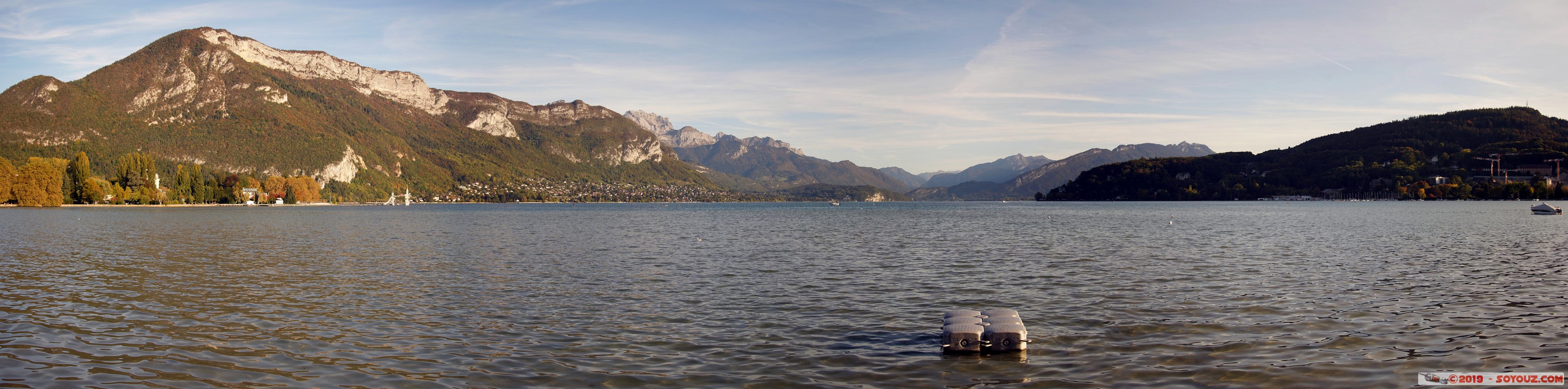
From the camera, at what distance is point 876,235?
5691 cm

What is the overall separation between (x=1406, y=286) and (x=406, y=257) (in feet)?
126

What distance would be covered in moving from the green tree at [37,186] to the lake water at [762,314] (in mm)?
138192

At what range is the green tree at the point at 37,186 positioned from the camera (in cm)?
14350

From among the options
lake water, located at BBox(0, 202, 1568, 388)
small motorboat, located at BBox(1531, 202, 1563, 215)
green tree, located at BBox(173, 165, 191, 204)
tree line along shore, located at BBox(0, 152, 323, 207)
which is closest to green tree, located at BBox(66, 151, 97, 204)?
tree line along shore, located at BBox(0, 152, 323, 207)

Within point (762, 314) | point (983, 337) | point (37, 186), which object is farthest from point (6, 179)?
point (983, 337)

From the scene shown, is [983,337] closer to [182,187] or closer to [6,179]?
[6,179]

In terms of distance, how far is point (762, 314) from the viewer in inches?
735

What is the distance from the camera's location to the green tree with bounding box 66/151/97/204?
155 m

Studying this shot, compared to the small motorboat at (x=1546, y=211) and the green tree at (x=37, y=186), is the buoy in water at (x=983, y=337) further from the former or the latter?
the green tree at (x=37, y=186)

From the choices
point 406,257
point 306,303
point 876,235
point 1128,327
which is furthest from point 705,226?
point 1128,327

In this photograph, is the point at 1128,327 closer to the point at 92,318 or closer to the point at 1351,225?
the point at 92,318

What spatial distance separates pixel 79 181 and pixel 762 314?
196993 millimetres

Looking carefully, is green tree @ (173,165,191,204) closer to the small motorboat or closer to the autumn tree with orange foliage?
the autumn tree with orange foliage

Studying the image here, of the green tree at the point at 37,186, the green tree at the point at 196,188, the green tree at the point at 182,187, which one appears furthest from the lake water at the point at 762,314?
the green tree at the point at 196,188
